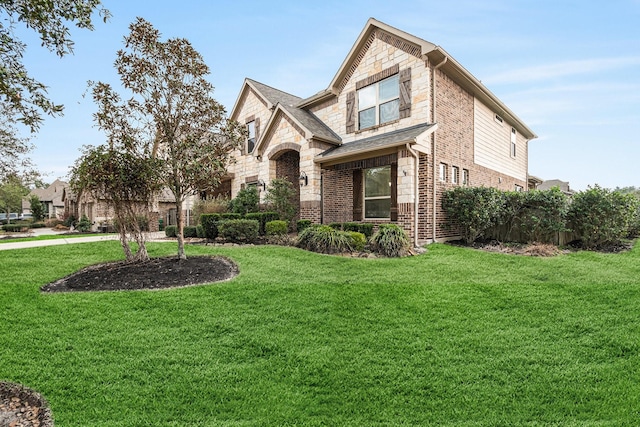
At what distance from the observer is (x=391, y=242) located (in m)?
8.45

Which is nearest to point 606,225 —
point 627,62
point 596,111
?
point 627,62

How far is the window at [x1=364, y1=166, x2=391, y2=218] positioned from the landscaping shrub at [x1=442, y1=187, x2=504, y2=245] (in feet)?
6.43

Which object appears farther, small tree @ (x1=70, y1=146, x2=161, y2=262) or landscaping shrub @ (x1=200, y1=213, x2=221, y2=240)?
landscaping shrub @ (x1=200, y1=213, x2=221, y2=240)

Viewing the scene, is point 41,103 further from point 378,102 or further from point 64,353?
point 378,102

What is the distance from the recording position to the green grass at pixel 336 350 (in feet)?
8.87

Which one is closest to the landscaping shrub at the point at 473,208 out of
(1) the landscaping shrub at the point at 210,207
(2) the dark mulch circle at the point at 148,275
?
(2) the dark mulch circle at the point at 148,275

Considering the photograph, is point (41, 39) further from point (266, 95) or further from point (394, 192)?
point (266, 95)

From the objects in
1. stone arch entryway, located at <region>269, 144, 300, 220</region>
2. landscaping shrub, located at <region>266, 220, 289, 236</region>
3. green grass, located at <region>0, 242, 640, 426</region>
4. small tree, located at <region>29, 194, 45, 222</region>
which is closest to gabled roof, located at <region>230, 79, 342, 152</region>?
stone arch entryway, located at <region>269, 144, 300, 220</region>

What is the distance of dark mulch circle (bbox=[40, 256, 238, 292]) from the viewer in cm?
574

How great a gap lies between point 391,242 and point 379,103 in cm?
603

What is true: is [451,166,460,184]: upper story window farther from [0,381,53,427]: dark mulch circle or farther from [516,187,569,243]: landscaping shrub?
[0,381,53,427]: dark mulch circle

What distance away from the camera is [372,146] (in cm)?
1032

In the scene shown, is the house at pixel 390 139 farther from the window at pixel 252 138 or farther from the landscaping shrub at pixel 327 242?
the landscaping shrub at pixel 327 242

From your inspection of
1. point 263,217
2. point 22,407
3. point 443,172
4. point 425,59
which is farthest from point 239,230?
point 425,59
